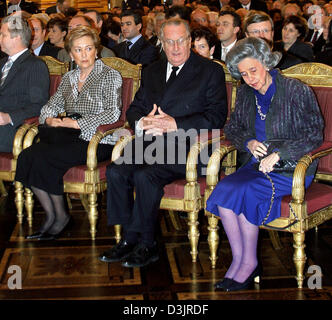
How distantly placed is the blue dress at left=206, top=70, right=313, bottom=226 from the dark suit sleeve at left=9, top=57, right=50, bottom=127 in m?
1.85

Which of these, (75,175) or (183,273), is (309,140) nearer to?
(183,273)

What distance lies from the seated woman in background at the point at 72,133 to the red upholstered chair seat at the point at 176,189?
71cm

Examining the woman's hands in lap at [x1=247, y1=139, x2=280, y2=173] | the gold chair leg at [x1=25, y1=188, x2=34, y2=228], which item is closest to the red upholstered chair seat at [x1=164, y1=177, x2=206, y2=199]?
the woman's hands in lap at [x1=247, y1=139, x2=280, y2=173]

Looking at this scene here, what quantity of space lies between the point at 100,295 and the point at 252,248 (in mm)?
869

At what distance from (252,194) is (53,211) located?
1619mm

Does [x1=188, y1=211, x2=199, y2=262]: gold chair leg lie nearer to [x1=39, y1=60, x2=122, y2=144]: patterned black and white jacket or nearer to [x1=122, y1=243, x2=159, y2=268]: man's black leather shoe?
[x1=122, y1=243, x2=159, y2=268]: man's black leather shoe

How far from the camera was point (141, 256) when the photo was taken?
3744 millimetres

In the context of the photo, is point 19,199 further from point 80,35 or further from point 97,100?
point 80,35

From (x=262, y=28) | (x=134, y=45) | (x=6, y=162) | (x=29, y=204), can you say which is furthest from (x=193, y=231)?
(x=134, y=45)

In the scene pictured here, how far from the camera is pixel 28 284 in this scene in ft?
11.5

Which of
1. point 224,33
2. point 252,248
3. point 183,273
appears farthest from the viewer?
point 224,33

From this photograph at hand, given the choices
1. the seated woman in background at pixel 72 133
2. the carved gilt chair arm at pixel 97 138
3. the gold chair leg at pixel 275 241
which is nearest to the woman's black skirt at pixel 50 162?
the seated woman in background at pixel 72 133

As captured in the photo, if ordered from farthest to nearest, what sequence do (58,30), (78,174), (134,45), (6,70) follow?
1. (58,30)
2. (134,45)
3. (6,70)
4. (78,174)
